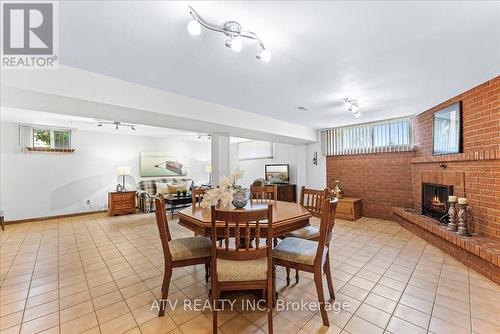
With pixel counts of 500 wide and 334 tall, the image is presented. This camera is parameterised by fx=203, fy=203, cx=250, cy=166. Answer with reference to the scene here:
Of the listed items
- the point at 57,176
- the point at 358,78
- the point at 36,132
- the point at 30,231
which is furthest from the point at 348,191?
the point at 36,132

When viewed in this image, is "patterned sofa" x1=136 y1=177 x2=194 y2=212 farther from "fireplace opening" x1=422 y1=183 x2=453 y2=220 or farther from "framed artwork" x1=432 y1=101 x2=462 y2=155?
"framed artwork" x1=432 y1=101 x2=462 y2=155

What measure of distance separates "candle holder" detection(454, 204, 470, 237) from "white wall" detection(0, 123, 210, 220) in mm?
7527

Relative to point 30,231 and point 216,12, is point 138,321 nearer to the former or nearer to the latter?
point 216,12

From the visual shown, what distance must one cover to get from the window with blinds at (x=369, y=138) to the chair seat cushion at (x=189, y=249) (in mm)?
4665

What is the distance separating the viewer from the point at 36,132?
16.7 feet

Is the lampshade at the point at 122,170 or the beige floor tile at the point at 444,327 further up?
the lampshade at the point at 122,170

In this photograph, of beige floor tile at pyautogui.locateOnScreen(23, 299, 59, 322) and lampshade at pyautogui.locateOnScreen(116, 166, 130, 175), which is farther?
lampshade at pyautogui.locateOnScreen(116, 166, 130, 175)

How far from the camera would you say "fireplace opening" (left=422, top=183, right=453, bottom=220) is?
10.9 ft

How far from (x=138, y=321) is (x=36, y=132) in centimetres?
597

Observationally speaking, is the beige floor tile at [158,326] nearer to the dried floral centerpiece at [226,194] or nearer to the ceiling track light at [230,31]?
the dried floral centerpiece at [226,194]

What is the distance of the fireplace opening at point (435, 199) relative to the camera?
3.32m

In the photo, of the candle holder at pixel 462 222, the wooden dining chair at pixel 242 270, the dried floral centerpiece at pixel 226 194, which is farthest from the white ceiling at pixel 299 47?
the candle holder at pixel 462 222

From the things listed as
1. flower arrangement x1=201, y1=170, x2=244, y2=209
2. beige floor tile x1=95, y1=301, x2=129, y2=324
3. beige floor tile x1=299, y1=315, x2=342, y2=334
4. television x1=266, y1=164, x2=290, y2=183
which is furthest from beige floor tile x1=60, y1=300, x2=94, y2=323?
television x1=266, y1=164, x2=290, y2=183

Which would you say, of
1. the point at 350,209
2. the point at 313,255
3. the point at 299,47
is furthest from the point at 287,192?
the point at 299,47
